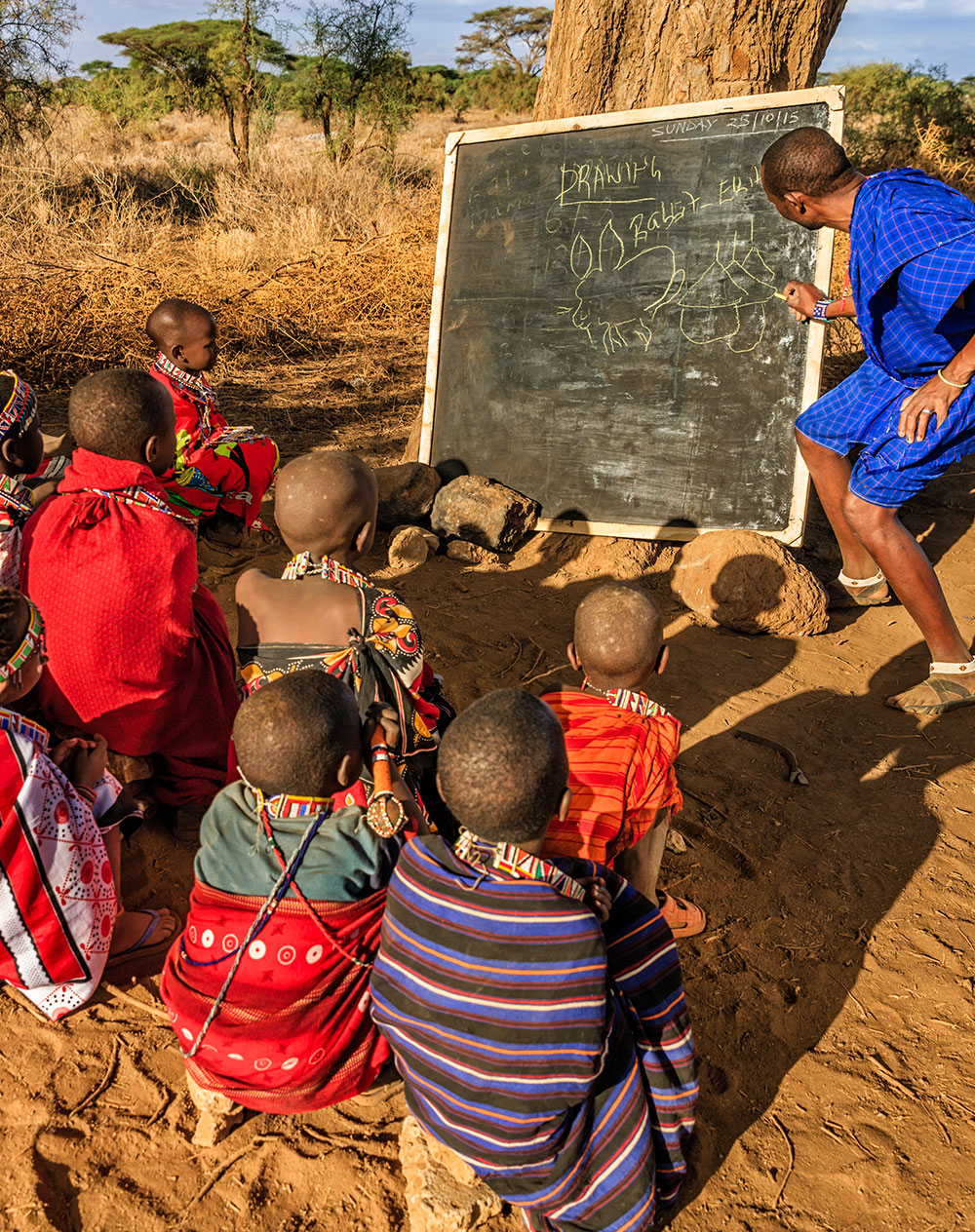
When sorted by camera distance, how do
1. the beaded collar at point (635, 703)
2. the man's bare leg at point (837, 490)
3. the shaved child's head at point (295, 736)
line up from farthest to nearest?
the man's bare leg at point (837, 490)
the beaded collar at point (635, 703)
the shaved child's head at point (295, 736)

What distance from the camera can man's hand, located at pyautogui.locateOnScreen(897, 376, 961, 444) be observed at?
3033mm

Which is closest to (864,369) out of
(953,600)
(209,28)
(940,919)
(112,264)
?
(953,600)

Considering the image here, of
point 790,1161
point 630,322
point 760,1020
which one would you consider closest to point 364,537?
point 760,1020

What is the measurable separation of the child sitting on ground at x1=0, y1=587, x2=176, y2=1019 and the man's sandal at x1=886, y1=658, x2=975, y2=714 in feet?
9.24

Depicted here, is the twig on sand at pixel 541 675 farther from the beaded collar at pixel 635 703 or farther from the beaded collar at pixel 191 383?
the beaded collar at pixel 191 383

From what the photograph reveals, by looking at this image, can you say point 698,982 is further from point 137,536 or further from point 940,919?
point 137,536

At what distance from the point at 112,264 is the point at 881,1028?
850 cm

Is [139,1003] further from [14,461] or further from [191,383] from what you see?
[191,383]

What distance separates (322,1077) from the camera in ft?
5.98

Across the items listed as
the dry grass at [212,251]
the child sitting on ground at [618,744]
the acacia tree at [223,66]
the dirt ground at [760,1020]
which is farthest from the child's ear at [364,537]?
the acacia tree at [223,66]

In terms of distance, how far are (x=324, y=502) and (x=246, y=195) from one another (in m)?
9.87

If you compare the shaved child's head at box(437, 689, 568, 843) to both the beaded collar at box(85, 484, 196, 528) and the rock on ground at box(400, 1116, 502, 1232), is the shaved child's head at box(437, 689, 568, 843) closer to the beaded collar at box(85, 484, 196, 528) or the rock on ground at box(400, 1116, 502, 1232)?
the rock on ground at box(400, 1116, 502, 1232)

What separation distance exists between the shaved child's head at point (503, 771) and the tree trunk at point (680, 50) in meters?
4.28

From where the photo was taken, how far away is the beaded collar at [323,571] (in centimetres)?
238
